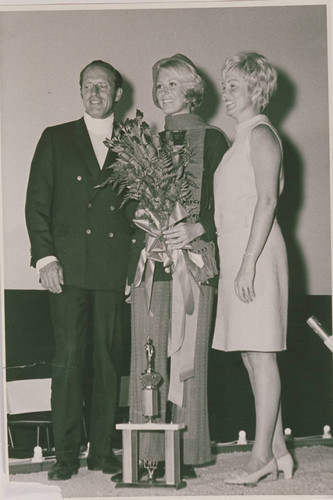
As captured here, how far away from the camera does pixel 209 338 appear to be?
2.60 meters

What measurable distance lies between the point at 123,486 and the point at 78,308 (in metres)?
0.67

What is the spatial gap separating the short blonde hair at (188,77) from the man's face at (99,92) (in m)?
0.19

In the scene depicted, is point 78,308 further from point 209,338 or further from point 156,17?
point 156,17

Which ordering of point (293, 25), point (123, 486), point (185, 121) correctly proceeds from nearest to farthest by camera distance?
point (123, 486) < point (185, 121) < point (293, 25)

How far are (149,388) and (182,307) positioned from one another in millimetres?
320

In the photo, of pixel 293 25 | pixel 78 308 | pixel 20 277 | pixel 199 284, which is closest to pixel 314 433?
pixel 199 284

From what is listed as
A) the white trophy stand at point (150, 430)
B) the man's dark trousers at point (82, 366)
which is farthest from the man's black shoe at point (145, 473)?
the man's dark trousers at point (82, 366)

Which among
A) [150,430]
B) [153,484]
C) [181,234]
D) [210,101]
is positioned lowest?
[153,484]

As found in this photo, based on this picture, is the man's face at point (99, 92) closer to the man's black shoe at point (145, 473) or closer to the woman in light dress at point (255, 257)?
the woman in light dress at point (255, 257)

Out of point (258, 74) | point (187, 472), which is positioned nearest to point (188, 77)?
point (258, 74)

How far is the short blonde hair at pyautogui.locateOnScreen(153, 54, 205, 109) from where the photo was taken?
262 cm

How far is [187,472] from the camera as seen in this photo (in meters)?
2.48

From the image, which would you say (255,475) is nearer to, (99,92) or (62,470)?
(62,470)

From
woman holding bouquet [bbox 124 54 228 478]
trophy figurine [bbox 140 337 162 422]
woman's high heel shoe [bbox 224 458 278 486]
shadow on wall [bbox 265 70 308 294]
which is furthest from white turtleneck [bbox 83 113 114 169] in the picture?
woman's high heel shoe [bbox 224 458 278 486]
